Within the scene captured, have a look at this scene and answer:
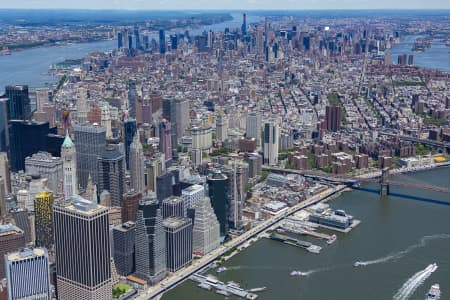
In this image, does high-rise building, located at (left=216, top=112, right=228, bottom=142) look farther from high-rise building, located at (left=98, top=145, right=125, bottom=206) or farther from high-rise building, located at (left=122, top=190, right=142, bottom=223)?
high-rise building, located at (left=122, top=190, right=142, bottom=223)

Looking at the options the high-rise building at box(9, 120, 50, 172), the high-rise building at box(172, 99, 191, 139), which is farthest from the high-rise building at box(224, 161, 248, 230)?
the high-rise building at box(172, 99, 191, 139)

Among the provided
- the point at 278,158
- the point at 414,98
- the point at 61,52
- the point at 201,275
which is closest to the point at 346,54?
the point at 414,98

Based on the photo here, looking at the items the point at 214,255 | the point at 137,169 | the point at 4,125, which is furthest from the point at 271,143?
the point at 4,125

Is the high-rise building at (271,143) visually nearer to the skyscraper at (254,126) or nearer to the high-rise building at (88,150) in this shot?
the skyscraper at (254,126)

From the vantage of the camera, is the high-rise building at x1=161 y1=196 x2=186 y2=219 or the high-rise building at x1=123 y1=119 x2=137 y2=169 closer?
the high-rise building at x1=161 y1=196 x2=186 y2=219

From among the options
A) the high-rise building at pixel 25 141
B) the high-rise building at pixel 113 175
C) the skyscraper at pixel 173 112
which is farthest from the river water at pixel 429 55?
the high-rise building at pixel 113 175

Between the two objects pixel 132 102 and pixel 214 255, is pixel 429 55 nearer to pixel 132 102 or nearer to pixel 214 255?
pixel 132 102
